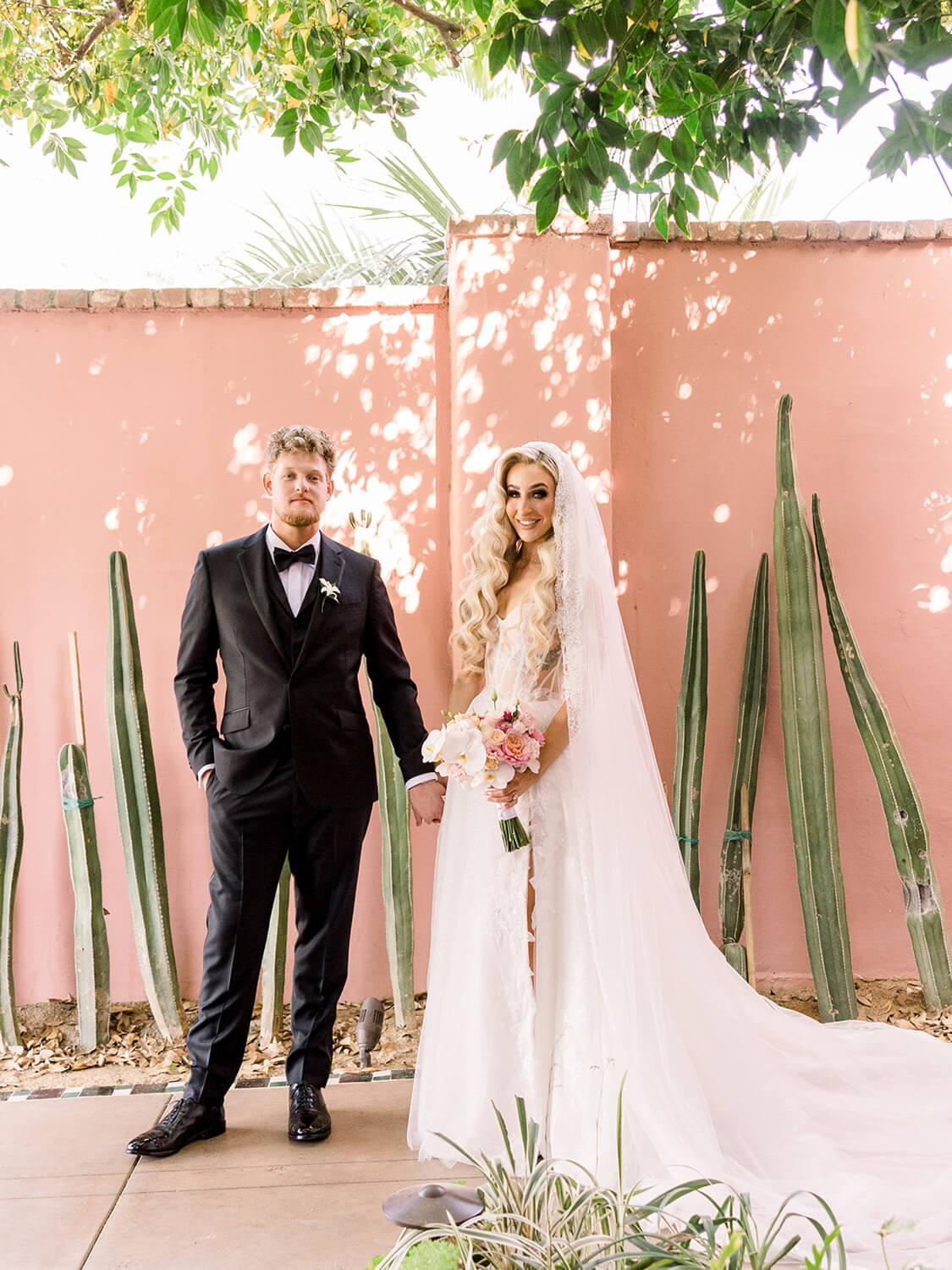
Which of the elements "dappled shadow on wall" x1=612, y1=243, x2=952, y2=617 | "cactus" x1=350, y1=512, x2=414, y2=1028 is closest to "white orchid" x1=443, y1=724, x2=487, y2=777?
"cactus" x1=350, y1=512, x2=414, y2=1028

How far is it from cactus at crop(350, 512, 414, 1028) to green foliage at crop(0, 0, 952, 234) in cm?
194

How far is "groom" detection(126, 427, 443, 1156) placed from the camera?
2.73m

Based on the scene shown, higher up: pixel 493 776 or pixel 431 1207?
pixel 493 776

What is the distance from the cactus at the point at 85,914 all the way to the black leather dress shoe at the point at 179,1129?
0.80 meters

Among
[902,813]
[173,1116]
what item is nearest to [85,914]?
[173,1116]

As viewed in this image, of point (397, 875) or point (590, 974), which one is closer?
point (590, 974)

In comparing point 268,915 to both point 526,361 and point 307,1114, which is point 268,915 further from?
point 526,361

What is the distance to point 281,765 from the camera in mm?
2760

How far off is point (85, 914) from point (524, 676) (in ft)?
6.04

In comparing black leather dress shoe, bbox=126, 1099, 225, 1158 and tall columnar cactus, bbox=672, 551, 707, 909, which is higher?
tall columnar cactus, bbox=672, 551, 707, 909

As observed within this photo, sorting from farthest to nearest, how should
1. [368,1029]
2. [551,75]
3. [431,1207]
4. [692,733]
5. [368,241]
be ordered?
[368,241]
[692,733]
[368,1029]
[551,75]
[431,1207]

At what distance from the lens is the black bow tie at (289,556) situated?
2.83m

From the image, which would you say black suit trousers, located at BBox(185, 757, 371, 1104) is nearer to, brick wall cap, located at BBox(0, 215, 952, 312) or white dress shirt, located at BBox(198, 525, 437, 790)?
white dress shirt, located at BBox(198, 525, 437, 790)

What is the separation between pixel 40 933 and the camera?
12.0ft
